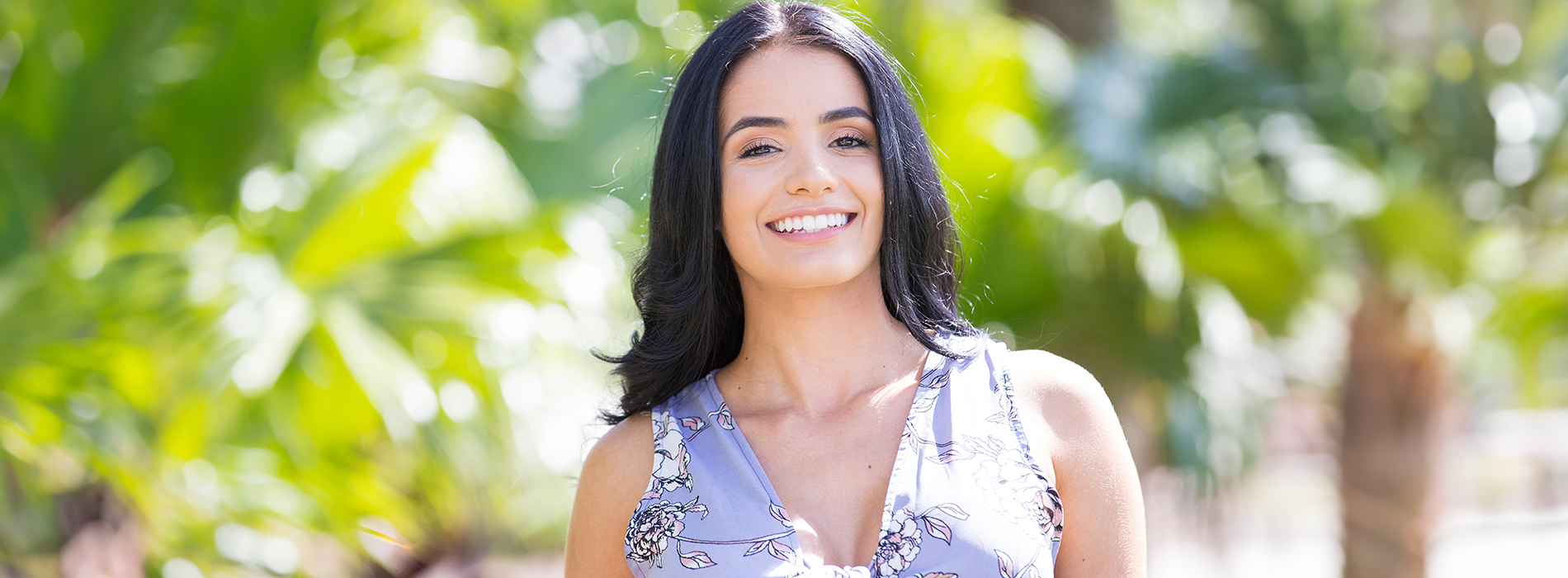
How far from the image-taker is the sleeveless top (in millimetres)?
1548

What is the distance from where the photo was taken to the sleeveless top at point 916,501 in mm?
1548

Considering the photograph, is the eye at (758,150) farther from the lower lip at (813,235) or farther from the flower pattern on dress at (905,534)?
the flower pattern on dress at (905,534)

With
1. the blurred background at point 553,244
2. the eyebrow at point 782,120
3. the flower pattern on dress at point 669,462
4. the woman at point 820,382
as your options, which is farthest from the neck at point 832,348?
the blurred background at point 553,244

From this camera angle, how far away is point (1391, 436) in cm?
616

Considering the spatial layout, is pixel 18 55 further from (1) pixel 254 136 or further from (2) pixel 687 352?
(2) pixel 687 352

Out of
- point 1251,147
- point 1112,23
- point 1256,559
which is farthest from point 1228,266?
point 1256,559

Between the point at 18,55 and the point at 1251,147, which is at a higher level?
the point at 1251,147

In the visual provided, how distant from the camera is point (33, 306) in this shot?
3049mm

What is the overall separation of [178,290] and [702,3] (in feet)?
8.43

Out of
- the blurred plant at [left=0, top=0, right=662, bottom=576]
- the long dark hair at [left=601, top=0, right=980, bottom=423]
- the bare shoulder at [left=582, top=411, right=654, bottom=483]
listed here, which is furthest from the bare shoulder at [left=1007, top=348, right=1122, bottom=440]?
the blurred plant at [left=0, top=0, right=662, bottom=576]

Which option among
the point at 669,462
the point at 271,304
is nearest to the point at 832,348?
the point at 669,462

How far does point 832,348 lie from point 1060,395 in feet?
1.11

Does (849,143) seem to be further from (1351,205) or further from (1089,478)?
(1351,205)

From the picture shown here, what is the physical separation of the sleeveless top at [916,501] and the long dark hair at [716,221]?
105mm
